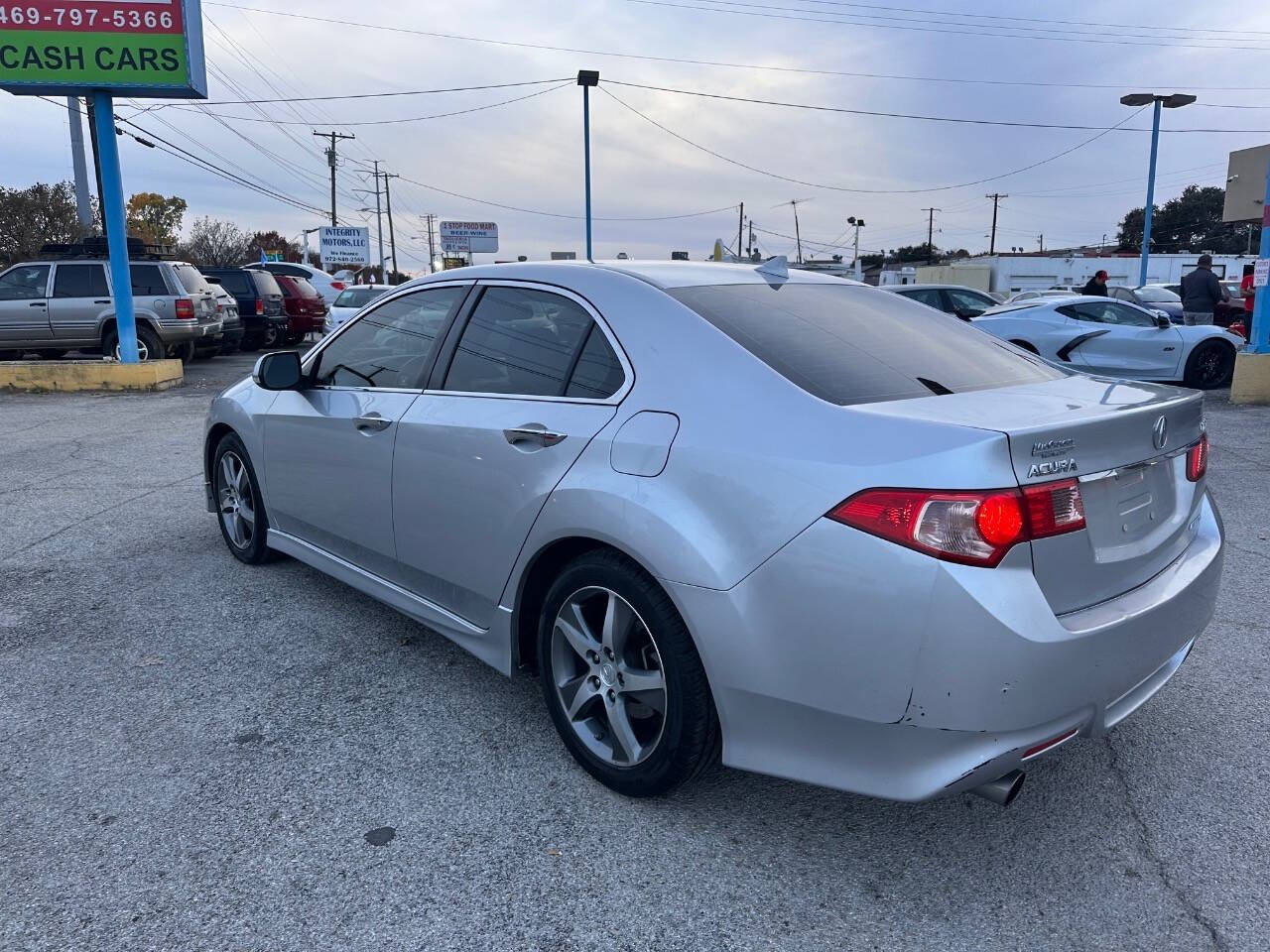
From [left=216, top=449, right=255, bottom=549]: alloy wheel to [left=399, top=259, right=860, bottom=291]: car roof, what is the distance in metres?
1.89

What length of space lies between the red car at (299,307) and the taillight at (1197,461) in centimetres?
1920

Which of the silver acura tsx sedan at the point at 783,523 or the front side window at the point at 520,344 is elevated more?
the front side window at the point at 520,344

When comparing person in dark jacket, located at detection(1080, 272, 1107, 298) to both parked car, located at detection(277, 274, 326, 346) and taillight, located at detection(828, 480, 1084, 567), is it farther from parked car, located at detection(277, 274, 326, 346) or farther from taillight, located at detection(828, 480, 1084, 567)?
taillight, located at detection(828, 480, 1084, 567)

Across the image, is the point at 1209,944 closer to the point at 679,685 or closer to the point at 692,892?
the point at 692,892

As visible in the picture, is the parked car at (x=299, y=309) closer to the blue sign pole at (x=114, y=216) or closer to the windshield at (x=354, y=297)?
the windshield at (x=354, y=297)

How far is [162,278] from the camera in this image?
1520cm

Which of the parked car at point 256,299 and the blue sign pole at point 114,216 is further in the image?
the parked car at point 256,299

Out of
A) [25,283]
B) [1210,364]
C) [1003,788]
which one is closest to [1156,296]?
[1210,364]

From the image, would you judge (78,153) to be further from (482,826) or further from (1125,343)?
(482,826)

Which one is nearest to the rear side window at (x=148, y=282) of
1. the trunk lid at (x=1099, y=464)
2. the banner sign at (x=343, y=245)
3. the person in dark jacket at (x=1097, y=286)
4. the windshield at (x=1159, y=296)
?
the trunk lid at (x=1099, y=464)

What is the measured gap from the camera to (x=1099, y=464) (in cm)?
233

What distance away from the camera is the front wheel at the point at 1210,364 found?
12.9 m

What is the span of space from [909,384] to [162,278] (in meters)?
15.4

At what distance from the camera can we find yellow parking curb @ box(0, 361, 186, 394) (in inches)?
543
